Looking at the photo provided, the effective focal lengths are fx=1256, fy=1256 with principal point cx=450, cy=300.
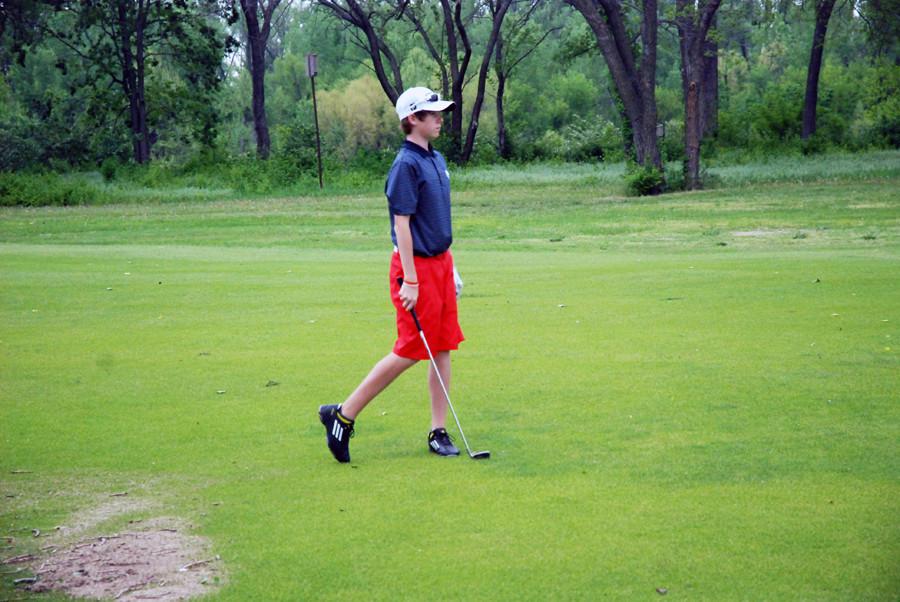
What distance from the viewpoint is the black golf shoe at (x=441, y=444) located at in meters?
7.09

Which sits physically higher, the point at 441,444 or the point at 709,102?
the point at 709,102

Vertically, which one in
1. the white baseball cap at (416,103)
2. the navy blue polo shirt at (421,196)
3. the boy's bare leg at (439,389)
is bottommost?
the boy's bare leg at (439,389)

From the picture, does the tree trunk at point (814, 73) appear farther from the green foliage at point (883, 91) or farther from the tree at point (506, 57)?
the tree at point (506, 57)

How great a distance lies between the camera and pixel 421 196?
7.10 m

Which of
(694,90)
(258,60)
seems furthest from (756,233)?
(258,60)

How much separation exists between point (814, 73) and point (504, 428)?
50856mm

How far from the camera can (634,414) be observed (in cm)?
801

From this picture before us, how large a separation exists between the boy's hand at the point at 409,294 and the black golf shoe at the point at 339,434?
0.74 m

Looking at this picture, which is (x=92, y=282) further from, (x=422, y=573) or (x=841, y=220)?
(x=841, y=220)

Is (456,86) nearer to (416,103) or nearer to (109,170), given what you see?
(109,170)

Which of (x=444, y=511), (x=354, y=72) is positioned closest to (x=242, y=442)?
(x=444, y=511)

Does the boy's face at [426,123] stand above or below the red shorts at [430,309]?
above

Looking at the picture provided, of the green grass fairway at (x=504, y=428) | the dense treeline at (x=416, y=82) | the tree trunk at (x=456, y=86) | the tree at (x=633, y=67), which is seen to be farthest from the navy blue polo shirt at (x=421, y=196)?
the tree trunk at (x=456, y=86)

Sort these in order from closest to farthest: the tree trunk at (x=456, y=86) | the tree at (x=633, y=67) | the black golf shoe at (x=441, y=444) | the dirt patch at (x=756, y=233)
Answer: the black golf shoe at (x=441, y=444), the dirt patch at (x=756, y=233), the tree at (x=633, y=67), the tree trunk at (x=456, y=86)
